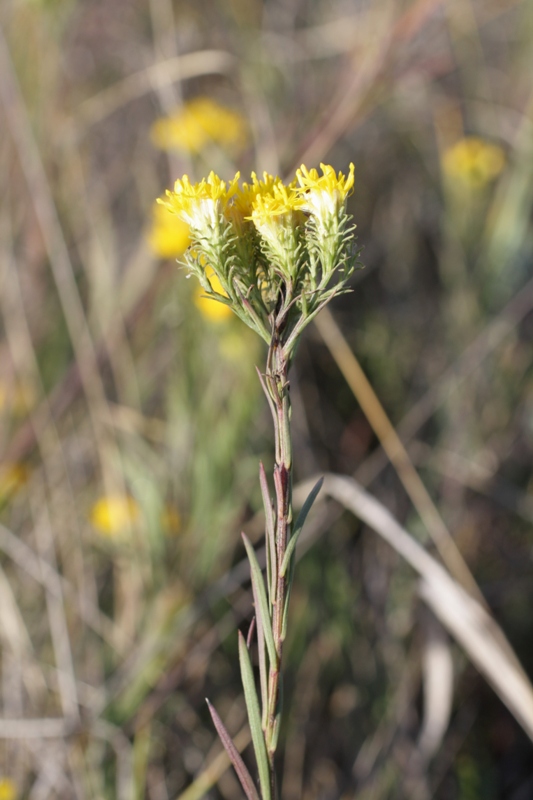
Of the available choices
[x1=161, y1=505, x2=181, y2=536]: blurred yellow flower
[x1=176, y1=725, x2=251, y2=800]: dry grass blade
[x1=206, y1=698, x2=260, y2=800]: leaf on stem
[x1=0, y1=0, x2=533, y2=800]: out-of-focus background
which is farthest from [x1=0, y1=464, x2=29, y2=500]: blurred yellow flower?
[x1=206, y1=698, x2=260, y2=800]: leaf on stem

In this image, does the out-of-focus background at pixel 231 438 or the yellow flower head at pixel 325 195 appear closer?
the yellow flower head at pixel 325 195

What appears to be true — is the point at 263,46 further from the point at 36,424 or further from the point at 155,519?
the point at 155,519

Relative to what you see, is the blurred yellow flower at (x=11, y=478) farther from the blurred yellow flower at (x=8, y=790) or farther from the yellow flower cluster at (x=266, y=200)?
the yellow flower cluster at (x=266, y=200)

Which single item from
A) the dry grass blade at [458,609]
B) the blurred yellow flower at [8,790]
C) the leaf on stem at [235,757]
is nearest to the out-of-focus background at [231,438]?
the blurred yellow flower at [8,790]

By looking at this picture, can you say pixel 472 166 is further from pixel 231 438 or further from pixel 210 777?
pixel 210 777

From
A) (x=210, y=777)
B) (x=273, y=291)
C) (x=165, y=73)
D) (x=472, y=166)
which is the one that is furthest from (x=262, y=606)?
(x=472, y=166)

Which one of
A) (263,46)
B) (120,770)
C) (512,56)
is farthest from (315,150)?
(512,56)

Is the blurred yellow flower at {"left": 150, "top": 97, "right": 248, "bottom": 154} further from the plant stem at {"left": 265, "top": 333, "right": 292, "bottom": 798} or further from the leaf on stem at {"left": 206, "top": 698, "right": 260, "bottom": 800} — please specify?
the leaf on stem at {"left": 206, "top": 698, "right": 260, "bottom": 800}
